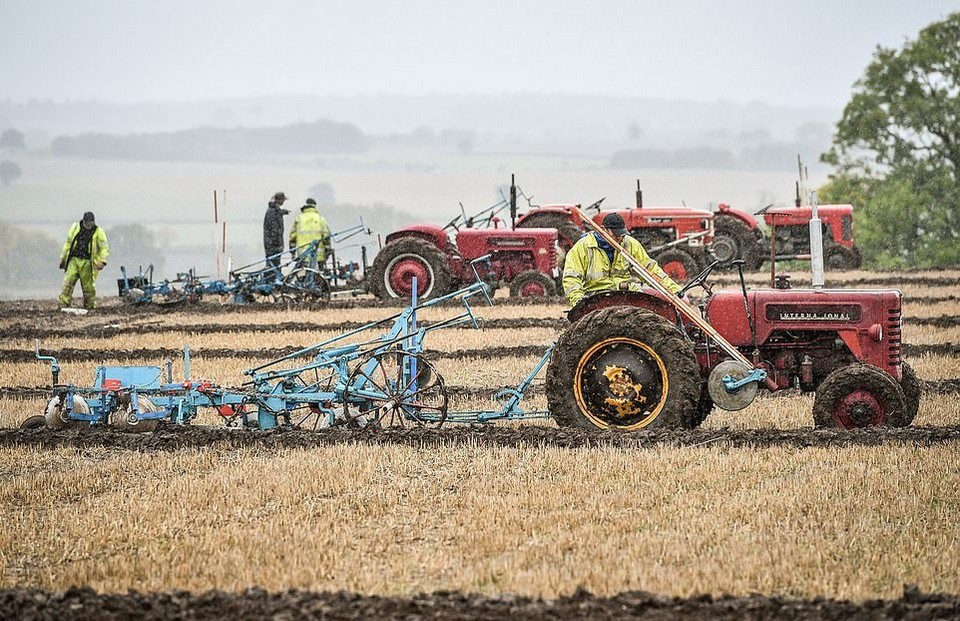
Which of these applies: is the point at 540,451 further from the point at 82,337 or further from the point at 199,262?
the point at 199,262

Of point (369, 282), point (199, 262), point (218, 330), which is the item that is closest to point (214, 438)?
A: point (218, 330)

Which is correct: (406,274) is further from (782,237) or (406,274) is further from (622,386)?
(622,386)

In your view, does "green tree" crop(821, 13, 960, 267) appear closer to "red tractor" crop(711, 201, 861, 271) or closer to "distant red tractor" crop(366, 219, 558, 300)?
"red tractor" crop(711, 201, 861, 271)

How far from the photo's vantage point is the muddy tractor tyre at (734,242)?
26.5m

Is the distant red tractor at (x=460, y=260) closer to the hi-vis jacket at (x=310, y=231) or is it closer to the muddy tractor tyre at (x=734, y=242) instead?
the hi-vis jacket at (x=310, y=231)

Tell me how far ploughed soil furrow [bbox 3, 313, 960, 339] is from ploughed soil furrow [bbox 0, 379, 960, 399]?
4.99 meters

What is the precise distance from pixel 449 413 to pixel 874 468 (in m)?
3.15

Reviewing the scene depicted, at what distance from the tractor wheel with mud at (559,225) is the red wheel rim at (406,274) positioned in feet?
11.3

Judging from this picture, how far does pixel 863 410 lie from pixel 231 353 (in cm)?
840

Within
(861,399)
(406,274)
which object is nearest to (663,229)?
(406,274)

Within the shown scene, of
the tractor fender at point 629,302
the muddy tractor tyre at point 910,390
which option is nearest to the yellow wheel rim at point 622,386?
the tractor fender at point 629,302

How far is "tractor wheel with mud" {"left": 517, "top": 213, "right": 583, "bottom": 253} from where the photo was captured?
23.4m

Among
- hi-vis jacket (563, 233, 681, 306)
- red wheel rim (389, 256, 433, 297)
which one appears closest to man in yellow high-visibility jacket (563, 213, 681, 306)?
hi-vis jacket (563, 233, 681, 306)

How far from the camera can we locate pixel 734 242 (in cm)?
2653
